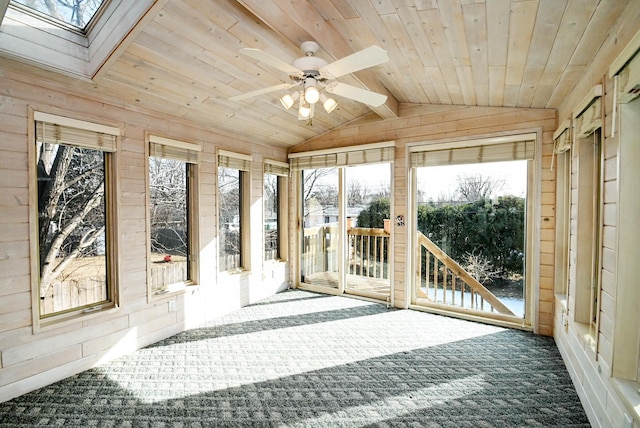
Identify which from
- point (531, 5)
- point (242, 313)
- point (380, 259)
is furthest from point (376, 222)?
point (531, 5)

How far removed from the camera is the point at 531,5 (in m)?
1.78

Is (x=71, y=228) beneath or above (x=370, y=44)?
beneath

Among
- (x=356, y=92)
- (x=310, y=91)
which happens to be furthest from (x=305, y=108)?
(x=356, y=92)

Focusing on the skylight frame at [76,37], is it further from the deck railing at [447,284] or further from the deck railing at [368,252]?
the deck railing at [447,284]

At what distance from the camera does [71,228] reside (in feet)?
9.25

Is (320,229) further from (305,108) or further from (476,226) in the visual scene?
(305,108)

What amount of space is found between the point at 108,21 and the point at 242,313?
3.34m

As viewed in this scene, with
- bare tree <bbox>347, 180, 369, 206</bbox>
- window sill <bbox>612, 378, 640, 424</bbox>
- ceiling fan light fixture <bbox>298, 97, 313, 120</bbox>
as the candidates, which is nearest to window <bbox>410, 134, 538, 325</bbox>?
bare tree <bbox>347, 180, 369, 206</bbox>

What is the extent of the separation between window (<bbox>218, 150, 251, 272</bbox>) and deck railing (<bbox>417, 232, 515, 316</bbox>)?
8.12 ft

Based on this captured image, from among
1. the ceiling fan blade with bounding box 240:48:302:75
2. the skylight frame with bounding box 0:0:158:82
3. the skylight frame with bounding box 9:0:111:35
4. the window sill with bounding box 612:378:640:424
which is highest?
the skylight frame with bounding box 9:0:111:35

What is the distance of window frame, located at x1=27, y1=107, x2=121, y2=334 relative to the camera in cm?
246

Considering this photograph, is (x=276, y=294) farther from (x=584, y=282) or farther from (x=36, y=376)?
(x=584, y=282)

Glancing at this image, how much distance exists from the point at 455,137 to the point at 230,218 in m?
3.12

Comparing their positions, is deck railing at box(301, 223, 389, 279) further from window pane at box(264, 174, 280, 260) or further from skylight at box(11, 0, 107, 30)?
skylight at box(11, 0, 107, 30)
